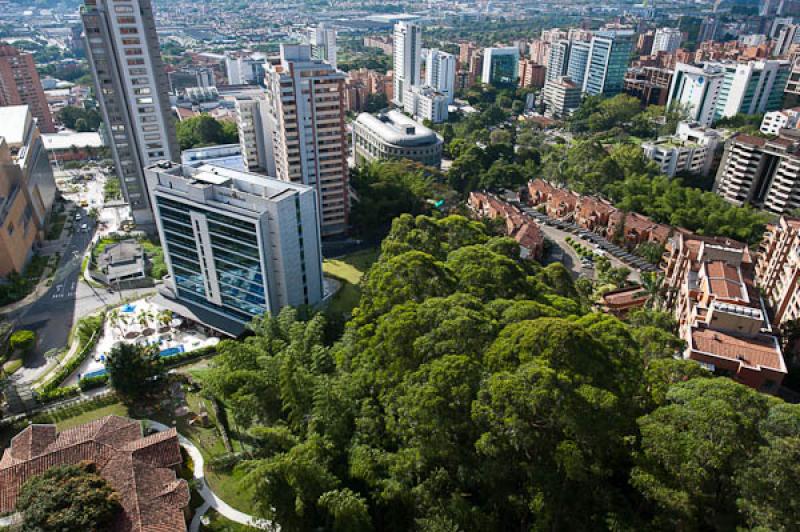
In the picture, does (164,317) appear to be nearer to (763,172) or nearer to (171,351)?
(171,351)

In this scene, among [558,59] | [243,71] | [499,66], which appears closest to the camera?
[558,59]

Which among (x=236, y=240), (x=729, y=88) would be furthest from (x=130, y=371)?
(x=729, y=88)

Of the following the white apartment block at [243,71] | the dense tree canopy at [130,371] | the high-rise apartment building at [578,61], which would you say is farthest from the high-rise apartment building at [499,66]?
the dense tree canopy at [130,371]

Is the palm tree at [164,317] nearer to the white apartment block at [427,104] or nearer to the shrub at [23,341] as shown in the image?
the shrub at [23,341]

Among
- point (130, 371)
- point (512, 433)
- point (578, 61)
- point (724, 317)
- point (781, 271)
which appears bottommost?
point (130, 371)

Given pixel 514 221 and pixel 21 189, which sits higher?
pixel 21 189

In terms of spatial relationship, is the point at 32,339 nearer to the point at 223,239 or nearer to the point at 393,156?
the point at 223,239

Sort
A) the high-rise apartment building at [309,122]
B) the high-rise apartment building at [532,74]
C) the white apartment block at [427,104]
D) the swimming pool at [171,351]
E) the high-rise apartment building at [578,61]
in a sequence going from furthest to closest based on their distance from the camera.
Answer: the high-rise apartment building at [532,74] → the high-rise apartment building at [578,61] → the white apartment block at [427,104] → the high-rise apartment building at [309,122] → the swimming pool at [171,351]
